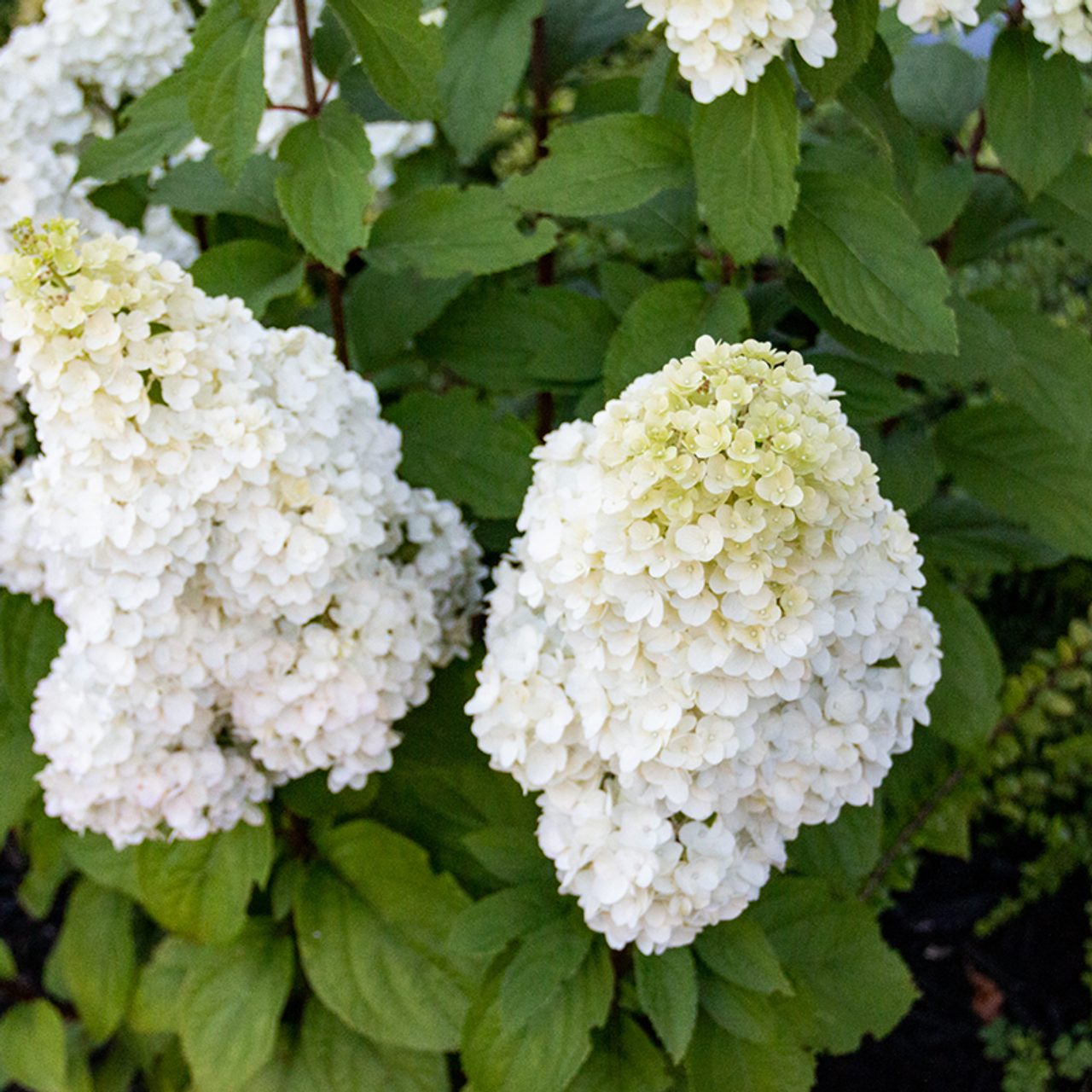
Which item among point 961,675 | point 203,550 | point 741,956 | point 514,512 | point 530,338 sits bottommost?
point 961,675

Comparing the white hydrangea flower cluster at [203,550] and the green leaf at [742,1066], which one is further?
the green leaf at [742,1066]

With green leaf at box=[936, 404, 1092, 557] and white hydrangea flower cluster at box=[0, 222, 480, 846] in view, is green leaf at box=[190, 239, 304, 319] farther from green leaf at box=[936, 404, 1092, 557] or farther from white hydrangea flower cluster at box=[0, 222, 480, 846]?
green leaf at box=[936, 404, 1092, 557]

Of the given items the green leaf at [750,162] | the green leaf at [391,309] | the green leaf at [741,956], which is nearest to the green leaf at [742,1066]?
the green leaf at [741,956]

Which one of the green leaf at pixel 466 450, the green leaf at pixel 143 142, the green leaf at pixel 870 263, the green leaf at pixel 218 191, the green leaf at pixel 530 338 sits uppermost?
the green leaf at pixel 143 142

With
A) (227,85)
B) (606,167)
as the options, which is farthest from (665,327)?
(227,85)

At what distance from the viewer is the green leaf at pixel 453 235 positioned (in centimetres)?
131

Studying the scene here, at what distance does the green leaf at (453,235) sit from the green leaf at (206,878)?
0.76 m

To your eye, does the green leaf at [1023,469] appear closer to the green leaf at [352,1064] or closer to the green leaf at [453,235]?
the green leaf at [453,235]

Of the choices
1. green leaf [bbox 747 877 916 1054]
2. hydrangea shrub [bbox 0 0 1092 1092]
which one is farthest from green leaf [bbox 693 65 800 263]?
green leaf [bbox 747 877 916 1054]

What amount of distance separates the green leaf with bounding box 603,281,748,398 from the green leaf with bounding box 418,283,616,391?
163mm

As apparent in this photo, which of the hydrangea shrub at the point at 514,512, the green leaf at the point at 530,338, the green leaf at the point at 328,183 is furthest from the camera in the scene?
the green leaf at the point at 530,338

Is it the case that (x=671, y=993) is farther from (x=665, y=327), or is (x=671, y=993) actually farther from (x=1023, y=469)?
(x=1023, y=469)

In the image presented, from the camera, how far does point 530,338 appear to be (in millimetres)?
1466

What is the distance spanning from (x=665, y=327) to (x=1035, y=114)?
1.58 ft
